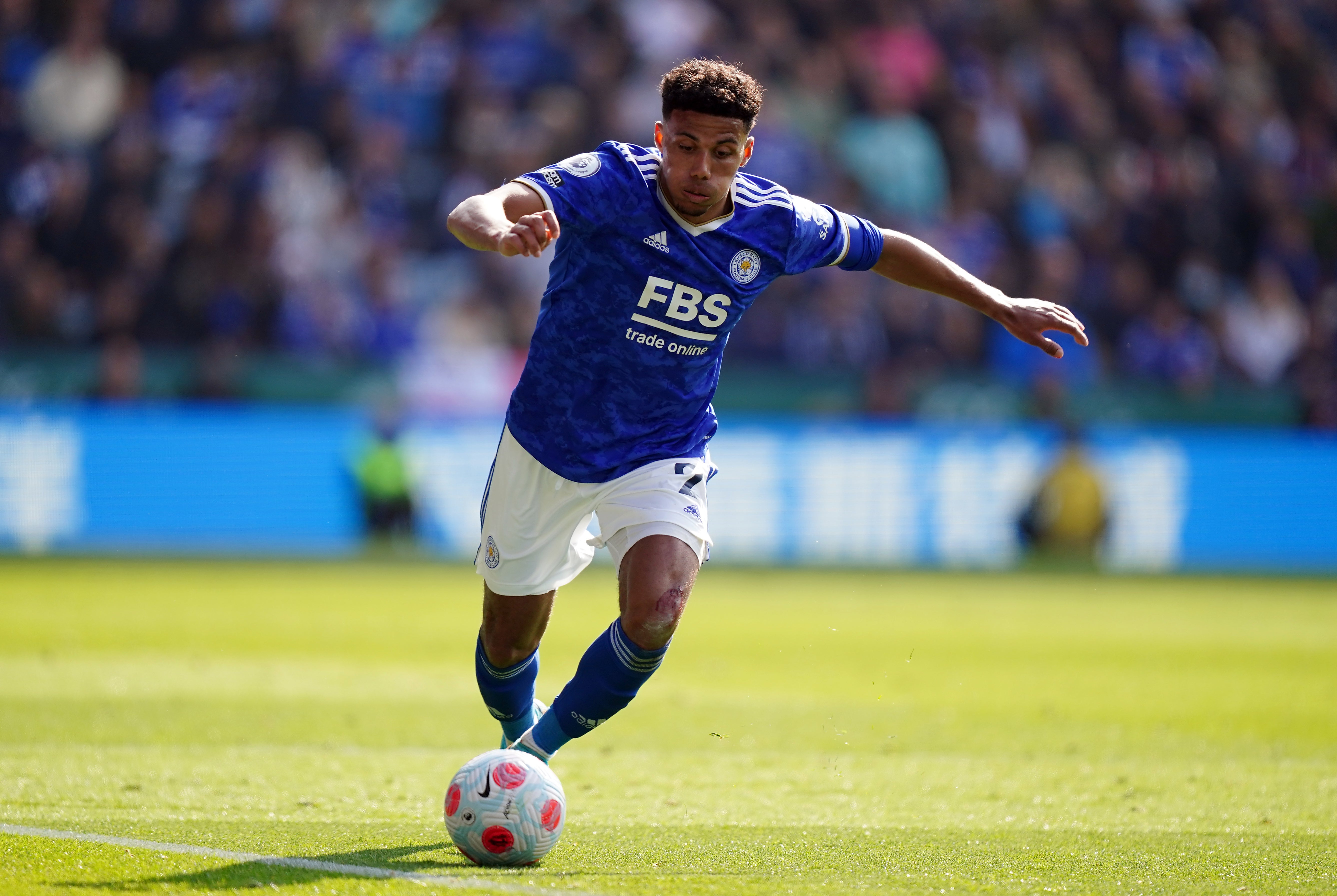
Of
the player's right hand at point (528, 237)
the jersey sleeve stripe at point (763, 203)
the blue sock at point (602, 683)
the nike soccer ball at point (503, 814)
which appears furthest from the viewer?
the jersey sleeve stripe at point (763, 203)

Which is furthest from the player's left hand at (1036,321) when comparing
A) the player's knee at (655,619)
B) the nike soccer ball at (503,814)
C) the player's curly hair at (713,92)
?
the nike soccer ball at (503,814)

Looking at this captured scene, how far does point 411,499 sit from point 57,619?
205 inches

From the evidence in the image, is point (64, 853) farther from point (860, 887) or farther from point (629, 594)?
point (860, 887)

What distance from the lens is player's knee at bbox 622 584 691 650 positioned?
4914mm

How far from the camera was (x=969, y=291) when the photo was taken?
17.6 ft

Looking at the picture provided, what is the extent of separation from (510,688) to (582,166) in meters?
1.83

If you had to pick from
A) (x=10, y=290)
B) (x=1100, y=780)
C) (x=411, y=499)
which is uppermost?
(x=1100, y=780)

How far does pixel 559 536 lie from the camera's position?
210 inches

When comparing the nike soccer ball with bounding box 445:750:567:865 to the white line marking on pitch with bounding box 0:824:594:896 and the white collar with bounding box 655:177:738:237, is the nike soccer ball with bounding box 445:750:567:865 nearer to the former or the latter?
the white line marking on pitch with bounding box 0:824:594:896

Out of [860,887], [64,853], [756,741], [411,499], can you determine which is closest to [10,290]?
[411,499]

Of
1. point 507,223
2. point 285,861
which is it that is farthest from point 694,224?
point 285,861

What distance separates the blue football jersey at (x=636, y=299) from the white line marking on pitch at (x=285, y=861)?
1.47 meters

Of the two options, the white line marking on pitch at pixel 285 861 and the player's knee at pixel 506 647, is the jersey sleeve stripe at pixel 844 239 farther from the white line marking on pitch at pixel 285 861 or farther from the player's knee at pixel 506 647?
the white line marking on pitch at pixel 285 861

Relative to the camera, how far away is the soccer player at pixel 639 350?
196 inches
